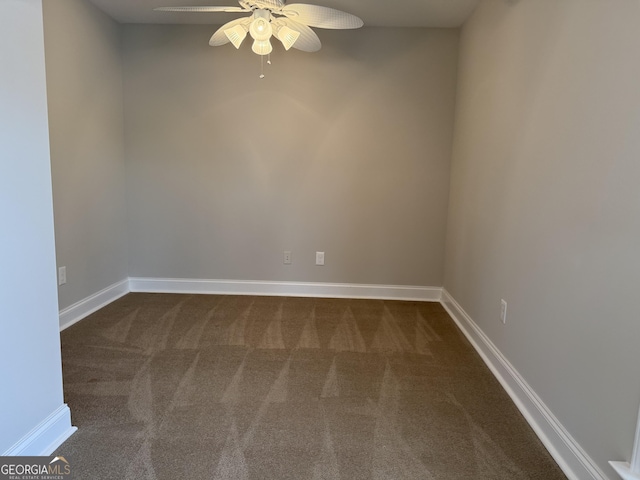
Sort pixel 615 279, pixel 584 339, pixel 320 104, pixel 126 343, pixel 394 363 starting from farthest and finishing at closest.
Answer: pixel 320 104 → pixel 126 343 → pixel 394 363 → pixel 584 339 → pixel 615 279

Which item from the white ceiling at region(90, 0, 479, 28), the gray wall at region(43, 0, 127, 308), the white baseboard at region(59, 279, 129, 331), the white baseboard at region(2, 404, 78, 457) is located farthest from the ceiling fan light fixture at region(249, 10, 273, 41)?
the white baseboard at region(59, 279, 129, 331)

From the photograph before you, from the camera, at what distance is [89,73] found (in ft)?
9.55

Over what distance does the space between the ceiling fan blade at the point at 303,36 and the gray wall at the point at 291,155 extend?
2.18 ft

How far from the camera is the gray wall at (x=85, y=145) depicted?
261cm

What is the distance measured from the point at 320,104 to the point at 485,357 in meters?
2.40

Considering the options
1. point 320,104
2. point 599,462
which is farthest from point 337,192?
point 599,462

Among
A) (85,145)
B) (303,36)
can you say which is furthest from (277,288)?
(303,36)

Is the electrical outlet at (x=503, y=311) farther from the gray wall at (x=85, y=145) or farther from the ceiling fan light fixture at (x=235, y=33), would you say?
the gray wall at (x=85, y=145)

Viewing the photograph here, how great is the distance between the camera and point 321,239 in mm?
3508

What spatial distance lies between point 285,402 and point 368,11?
9.35 ft

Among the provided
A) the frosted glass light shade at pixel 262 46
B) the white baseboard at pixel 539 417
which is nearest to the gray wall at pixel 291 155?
the frosted glass light shade at pixel 262 46

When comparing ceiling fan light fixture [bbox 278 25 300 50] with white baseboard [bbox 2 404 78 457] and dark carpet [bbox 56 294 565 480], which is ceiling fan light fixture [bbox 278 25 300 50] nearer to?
dark carpet [bbox 56 294 565 480]

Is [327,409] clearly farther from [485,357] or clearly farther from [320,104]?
→ [320,104]

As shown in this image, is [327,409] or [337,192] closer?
[327,409]
